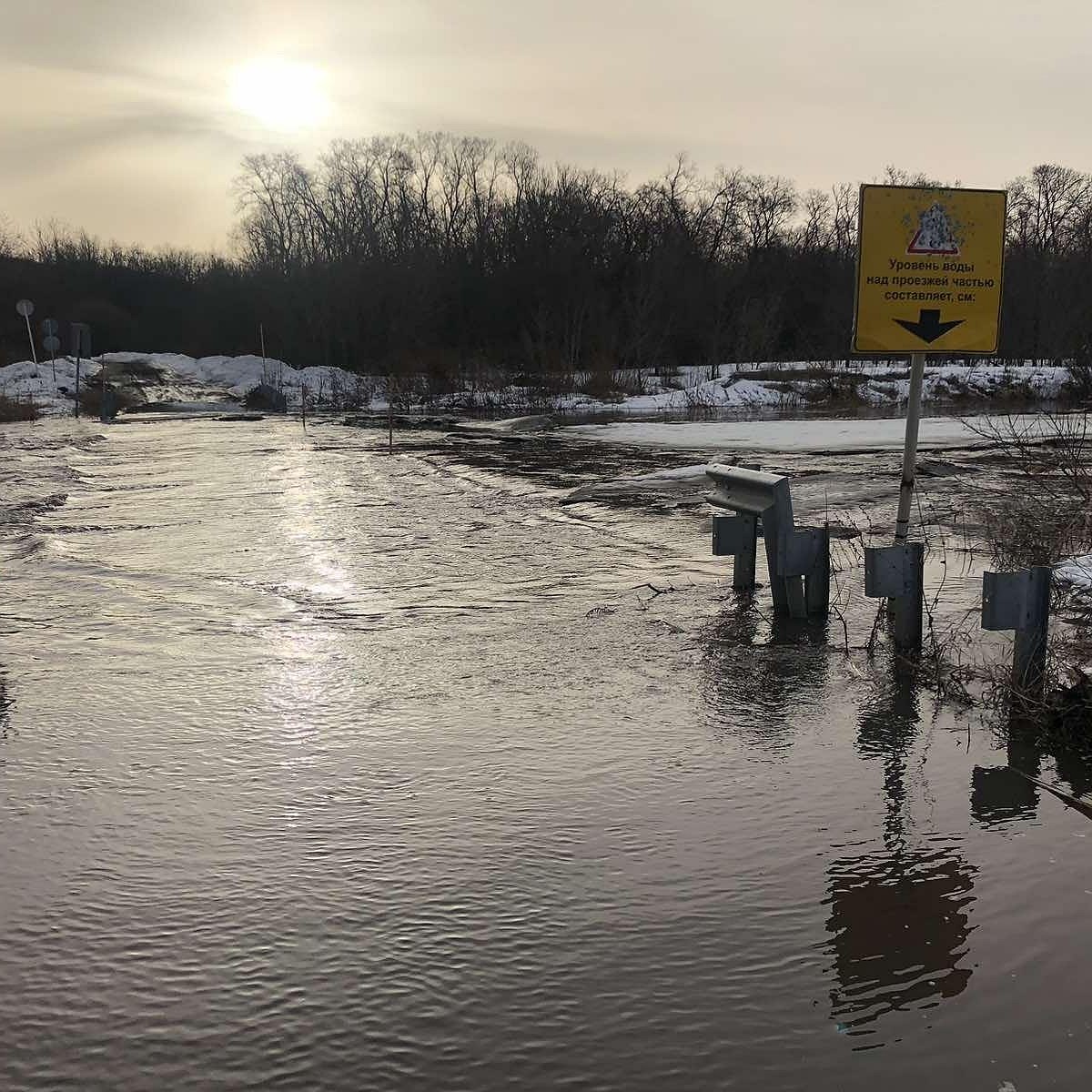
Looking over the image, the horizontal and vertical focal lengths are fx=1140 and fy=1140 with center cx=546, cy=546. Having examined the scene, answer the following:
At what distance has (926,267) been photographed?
22.9ft

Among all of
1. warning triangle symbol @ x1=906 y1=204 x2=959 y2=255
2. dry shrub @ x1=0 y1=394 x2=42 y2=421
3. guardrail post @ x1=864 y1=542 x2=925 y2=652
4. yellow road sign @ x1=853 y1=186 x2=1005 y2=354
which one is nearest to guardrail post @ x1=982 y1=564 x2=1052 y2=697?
guardrail post @ x1=864 y1=542 x2=925 y2=652

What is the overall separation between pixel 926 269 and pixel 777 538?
6.16ft

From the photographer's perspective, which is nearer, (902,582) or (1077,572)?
(902,582)

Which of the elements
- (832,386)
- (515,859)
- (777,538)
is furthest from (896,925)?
(832,386)

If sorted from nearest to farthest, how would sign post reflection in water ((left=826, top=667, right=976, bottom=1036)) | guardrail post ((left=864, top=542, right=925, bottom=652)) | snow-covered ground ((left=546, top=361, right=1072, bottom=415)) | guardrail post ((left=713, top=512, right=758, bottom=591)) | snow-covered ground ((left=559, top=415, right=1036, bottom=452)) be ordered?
sign post reflection in water ((left=826, top=667, right=976, bottom=1036)), guardrail post ((left=864, top=542, right=925, bottom=652)), guardrail post ((left=713, top=512, right=758, bottom=591)), snow-covered ground ((left=559, top=415, right=1036, bottom=452)), snow-covered ground ((left=546, top=361, right=1072, bottom=415))

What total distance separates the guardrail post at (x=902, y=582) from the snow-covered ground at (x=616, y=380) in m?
33.7

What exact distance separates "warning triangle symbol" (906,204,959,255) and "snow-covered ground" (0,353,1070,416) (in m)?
32.9

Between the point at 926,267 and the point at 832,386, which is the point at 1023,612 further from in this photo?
the point at 832,386

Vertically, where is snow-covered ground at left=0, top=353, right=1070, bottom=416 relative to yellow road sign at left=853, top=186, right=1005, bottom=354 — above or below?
below

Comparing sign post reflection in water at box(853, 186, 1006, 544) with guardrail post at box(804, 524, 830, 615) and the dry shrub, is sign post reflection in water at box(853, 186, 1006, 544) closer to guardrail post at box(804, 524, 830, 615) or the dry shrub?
guardrail post at box(804, 524, 830, 615)

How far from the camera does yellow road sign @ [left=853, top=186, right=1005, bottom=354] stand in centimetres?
691

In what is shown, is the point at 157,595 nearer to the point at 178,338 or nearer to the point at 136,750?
the point at 136,750

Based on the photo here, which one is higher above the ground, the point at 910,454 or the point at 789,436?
the point at 910,454

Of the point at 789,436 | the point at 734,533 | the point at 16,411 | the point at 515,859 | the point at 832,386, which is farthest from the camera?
the point at 832,386
